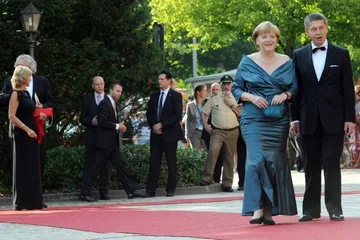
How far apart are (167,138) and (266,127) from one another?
754cm

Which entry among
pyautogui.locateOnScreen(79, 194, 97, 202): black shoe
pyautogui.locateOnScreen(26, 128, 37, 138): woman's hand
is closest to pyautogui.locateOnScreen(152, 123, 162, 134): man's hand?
pyautogui.locateOnScreen(79, 194, 97, 202): black shoe

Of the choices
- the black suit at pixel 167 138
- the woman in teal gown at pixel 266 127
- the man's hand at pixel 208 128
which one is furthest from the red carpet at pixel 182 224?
the man's hand at pixel 208 128

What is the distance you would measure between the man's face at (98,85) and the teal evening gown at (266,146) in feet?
22.7

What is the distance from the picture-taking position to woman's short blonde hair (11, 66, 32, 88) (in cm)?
1446

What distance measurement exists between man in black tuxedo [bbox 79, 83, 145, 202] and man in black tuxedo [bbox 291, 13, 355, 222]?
22.4 ft

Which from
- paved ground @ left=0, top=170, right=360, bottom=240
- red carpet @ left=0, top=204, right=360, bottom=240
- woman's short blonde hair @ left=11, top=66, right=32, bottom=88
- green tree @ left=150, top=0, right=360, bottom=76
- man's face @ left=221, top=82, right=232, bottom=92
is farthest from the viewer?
green tree @ left=150, top=0, right=360, bottom=76

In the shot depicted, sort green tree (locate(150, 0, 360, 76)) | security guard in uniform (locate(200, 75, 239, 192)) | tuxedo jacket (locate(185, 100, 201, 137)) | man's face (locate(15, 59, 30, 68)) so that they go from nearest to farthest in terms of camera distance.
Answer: man's face (locate(15, 59, 30, 68)), security guard in uniform (locate(200, 75, 239, 192)), tuxedo jacket (locate(185, 100, 201, 137)), green tree (locate(150, 0, 360, 76))

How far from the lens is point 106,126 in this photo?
57.3 ft

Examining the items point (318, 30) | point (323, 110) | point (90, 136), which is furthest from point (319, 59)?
point (90, 136)

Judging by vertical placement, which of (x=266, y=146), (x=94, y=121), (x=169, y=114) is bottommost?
(x=266, y=146)

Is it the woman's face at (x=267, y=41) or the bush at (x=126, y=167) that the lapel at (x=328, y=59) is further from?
the bush at (x=126, y=167)

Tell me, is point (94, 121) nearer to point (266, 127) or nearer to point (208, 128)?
point (208, 128)

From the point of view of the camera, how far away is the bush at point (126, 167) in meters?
17.8

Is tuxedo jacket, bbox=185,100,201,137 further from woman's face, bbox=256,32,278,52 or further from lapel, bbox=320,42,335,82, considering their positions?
woman's face, bbox=256,32,278,52
